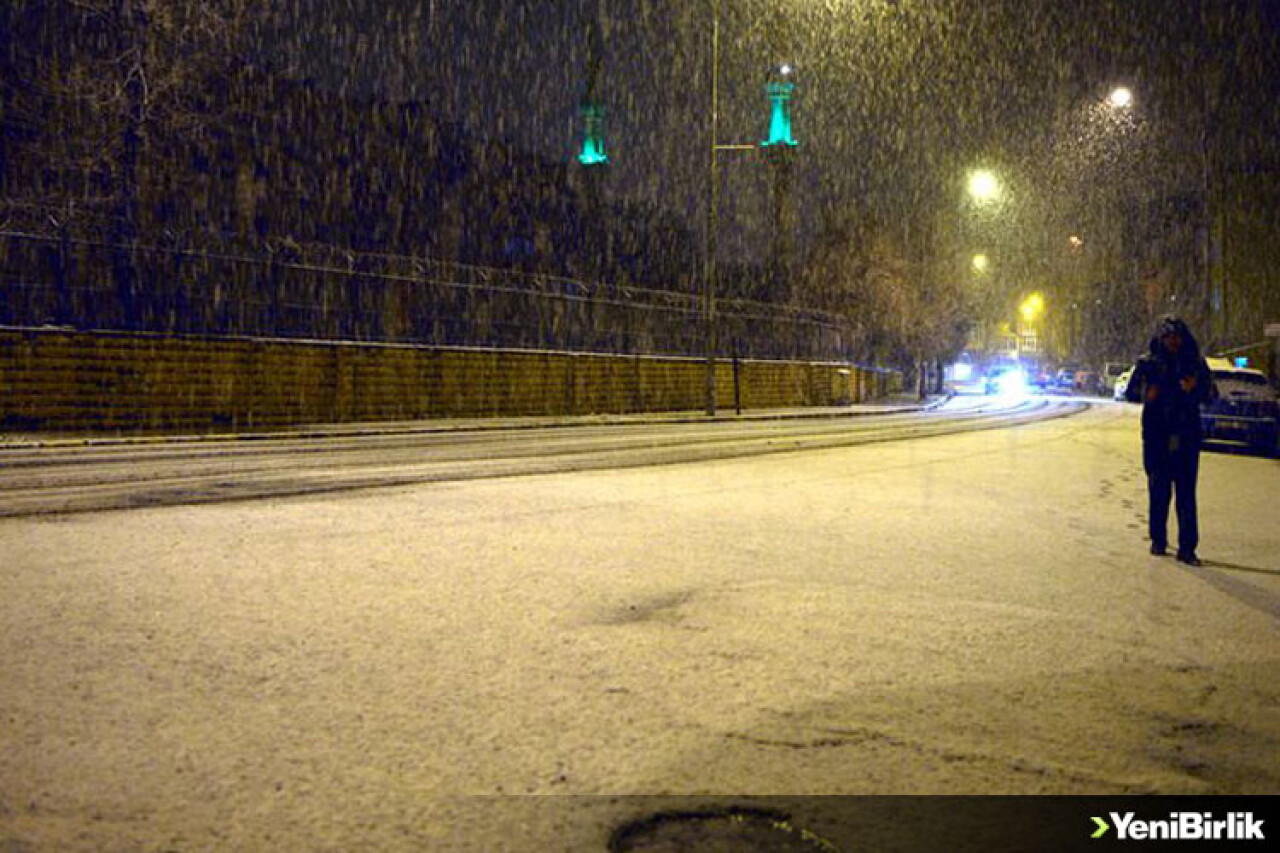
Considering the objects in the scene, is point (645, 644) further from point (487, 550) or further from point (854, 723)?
point (487, 550)

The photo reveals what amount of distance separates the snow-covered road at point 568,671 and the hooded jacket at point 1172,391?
923 mm

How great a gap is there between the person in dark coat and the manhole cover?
537cm

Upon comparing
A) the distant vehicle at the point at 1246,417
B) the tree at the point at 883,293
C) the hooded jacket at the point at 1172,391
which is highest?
the tree at the point at 883,293

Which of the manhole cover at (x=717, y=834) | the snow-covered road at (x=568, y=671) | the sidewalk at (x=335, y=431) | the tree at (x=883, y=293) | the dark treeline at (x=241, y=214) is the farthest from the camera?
the tree at (x=883, y=293)

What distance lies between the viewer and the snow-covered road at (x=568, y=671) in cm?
294

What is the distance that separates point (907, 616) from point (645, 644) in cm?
148

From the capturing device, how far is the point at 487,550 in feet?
22.5

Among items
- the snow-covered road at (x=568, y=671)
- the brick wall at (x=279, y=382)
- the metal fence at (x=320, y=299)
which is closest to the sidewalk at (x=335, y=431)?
the brick wall at (x=279, y=382)

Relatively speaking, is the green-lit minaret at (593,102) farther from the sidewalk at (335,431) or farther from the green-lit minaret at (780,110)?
the sidewalk at (335,431)

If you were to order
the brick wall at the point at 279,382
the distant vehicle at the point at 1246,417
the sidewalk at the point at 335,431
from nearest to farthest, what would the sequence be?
1. the sidewalk at the point at 335,431
2. the distant vehicle at the point at 1246,417
3. the brick wall at the point at 279,382

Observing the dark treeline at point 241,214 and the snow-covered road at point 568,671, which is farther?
the dark treeline at point 241,214

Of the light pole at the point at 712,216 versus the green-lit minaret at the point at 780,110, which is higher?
the green-lit minaret at the point at 780,110

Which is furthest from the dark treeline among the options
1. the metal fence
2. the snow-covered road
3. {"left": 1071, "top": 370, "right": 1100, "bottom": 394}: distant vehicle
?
{"left": 1071, "top": 370, "right": 1100, "bottom": 394}: distant vehicle

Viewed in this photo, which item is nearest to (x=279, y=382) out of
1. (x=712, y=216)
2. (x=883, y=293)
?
(x=712, y=216)
